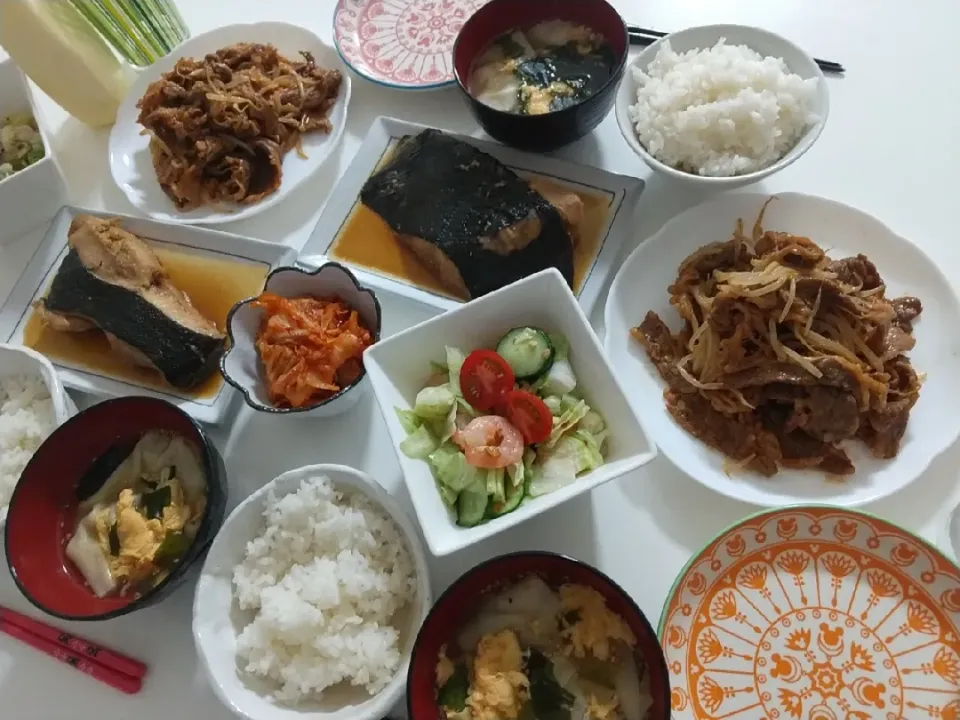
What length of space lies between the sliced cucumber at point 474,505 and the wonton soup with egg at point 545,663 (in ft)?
0.43

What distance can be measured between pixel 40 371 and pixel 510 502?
99 centimetres

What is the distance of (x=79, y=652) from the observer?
4.24 feet

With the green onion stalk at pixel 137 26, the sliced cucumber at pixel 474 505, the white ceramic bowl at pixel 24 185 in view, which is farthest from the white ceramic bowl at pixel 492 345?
the green onion stalk at pixel 137 26

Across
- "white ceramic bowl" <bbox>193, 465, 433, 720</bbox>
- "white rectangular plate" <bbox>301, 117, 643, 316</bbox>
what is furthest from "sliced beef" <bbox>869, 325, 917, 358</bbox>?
"white ceramic bowl" <bbox>193, 465, 433, 720</bbox>

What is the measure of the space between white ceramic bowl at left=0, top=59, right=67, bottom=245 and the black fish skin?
269mm

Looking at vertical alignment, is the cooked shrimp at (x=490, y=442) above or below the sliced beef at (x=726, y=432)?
above

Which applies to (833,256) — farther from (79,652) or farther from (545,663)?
(79,652)

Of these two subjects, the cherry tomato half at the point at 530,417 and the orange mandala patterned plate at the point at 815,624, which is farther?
the cherry tomato half at the point at 530,417

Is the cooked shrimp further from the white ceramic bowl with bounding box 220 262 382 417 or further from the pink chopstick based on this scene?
the pink chopstick

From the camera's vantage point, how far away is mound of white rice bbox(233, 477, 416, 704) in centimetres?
113

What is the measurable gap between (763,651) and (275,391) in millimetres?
939

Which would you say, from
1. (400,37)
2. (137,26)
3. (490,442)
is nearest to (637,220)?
(490,442)

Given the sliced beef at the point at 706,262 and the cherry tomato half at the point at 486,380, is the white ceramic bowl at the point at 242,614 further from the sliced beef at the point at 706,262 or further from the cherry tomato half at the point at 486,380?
the sliced beef at the point at 706,262

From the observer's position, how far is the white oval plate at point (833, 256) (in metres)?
1.25
